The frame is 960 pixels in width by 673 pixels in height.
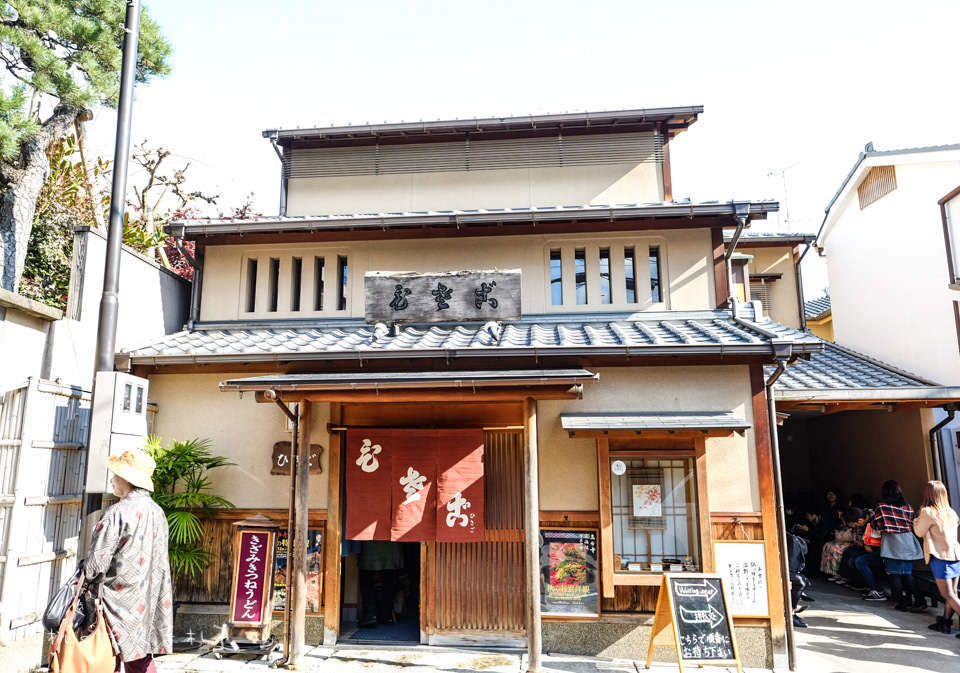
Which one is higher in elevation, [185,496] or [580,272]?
[580,272]

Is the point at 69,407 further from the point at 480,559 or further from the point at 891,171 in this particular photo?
the point at 891,171

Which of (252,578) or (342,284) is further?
(342,284)

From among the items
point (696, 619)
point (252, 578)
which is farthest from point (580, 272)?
point (252, 578)

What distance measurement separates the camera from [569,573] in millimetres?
7512

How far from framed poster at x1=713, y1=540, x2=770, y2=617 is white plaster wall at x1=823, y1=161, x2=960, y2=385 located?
599 centimetres

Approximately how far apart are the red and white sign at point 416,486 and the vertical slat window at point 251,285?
3150mm

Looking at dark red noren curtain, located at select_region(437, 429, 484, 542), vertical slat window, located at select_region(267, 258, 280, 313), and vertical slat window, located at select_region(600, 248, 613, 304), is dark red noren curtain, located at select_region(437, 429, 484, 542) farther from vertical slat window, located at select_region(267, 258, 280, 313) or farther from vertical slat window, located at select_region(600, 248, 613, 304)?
vertical slat window, located at select_region(267, 258, 280, 313)

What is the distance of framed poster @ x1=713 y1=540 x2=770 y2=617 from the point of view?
23.7ft

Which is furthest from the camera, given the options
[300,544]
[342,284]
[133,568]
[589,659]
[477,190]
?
[477,190]

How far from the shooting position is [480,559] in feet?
25.7

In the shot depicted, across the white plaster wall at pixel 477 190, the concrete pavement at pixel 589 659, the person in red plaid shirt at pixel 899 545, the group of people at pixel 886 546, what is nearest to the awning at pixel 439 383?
the concrete pavement at pixel 589 659

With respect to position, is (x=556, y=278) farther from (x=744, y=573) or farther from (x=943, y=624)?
(x=943, y=624)

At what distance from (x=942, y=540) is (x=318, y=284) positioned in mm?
9292

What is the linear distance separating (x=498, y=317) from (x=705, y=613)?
4407 mm
